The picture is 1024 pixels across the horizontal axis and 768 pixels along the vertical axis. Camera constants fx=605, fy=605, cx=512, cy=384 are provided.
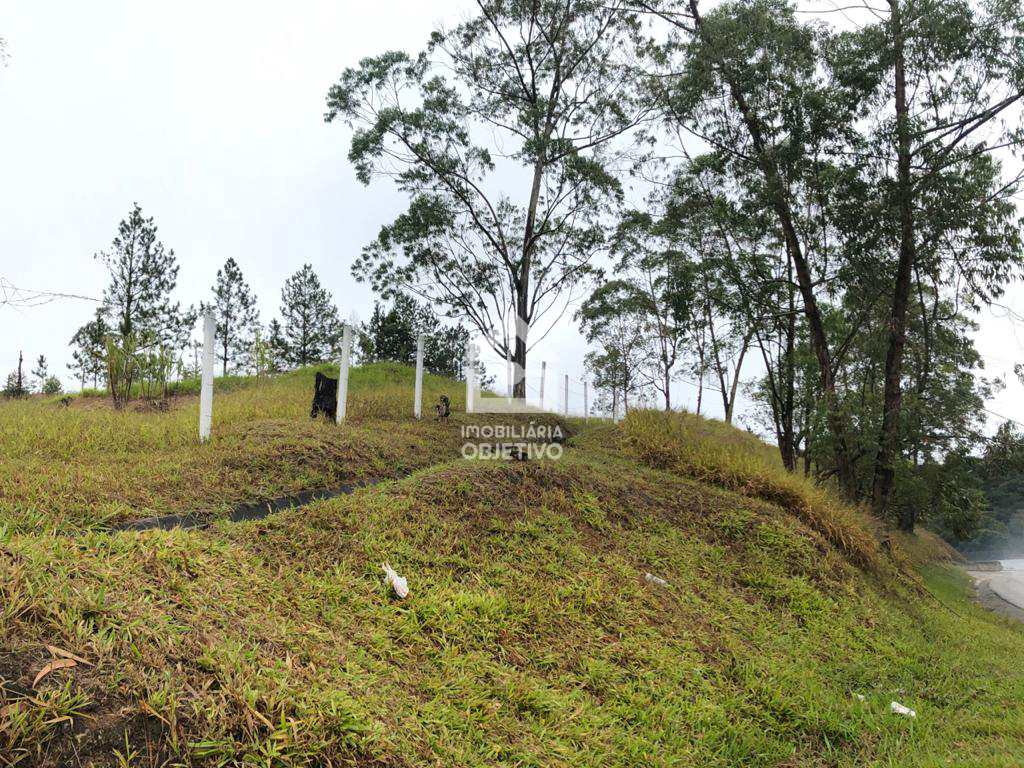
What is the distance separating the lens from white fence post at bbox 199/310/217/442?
6.48 meters

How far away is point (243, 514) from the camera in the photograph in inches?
187

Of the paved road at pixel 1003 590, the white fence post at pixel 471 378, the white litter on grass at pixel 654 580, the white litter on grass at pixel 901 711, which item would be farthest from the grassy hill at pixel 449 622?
the white fence post at pixel 471 378

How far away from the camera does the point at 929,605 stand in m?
6.98

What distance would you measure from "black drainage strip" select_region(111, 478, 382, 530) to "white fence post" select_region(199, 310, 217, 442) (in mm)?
1787

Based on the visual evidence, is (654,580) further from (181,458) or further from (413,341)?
(413,341)

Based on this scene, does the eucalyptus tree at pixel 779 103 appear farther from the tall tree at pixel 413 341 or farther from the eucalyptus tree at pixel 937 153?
the tall tree at pixel 413 341

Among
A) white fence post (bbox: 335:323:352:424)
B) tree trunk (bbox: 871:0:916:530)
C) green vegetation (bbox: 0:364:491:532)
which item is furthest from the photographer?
tree trunk (bbox: 871:0:916:530)

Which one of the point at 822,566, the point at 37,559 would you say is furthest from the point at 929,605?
the point at 37,559

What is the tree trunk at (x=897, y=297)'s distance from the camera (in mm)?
9133

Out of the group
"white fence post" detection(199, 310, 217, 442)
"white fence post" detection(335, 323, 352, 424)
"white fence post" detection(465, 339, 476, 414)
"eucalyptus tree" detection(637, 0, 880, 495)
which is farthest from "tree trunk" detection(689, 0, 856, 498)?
"white fence post" detection(199, 310, 217, 442)

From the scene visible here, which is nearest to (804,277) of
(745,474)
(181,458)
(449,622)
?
(745,474)

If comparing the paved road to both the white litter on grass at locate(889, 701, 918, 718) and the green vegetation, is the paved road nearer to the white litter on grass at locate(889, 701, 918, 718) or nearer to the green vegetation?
the white litter on grass at locate(889, 701, 918, 718)

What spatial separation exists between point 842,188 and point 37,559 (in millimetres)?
10841

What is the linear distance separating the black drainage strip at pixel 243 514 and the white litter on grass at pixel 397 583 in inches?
51.5
